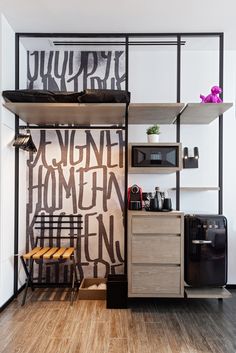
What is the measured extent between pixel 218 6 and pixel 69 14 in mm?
1462

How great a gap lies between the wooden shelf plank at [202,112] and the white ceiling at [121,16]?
3.03 feet

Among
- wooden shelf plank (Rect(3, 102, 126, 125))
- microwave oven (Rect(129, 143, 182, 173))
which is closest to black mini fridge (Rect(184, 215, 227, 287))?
microwave oven (Rect(129, 143, 182, 173))

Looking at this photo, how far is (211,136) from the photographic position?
3564mm

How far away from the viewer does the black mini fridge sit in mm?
2859

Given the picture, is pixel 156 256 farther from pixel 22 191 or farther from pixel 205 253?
pixel 22 191

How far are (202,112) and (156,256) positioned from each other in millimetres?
1567

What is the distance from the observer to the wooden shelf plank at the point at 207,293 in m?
2.87

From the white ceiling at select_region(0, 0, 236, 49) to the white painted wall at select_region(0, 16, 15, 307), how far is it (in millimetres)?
271

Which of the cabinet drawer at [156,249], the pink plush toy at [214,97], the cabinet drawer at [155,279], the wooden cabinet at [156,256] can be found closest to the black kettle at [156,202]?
the wooden cabinet at [156,256]

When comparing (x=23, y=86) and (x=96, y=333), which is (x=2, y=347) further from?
(x=23, y=86)

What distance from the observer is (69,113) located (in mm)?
3074

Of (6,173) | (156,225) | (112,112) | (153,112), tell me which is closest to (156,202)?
(156,225)

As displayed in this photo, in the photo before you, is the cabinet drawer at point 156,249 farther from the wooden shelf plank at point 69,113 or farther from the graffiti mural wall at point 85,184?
the wooden shelf plank at point 69,113

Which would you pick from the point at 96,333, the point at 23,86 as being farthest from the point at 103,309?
the point at 23,86
